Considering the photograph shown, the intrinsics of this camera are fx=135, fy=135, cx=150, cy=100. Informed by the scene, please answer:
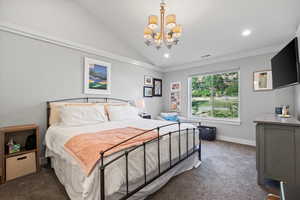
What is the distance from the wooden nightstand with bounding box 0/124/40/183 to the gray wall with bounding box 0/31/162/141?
0.27 meters

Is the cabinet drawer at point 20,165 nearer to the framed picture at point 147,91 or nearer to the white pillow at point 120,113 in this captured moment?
the white pillow at point 120,113

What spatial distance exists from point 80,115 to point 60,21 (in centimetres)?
206

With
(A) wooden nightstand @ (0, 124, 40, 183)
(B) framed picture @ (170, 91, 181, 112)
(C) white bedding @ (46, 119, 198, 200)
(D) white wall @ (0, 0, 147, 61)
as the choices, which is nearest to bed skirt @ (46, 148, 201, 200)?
(C) white bedding @ (46, 119, 198, 200)

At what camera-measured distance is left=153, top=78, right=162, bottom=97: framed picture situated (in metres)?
5.14

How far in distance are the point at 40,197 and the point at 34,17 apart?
299cm

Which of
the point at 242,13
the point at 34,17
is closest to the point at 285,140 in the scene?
the point at 242,13

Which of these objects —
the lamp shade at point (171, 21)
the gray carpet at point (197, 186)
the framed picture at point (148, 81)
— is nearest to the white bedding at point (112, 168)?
the gray carpet at point (197, 186)

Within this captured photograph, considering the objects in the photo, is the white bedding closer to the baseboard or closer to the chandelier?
the chandelier

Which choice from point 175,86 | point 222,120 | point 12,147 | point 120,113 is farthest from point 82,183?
point 175,86

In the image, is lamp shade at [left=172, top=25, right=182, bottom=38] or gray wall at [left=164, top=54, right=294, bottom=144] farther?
gray wall at [left=164, top=54, right=294, bottom=144]

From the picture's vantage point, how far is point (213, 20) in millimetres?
2820

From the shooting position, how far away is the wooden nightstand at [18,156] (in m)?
1.97

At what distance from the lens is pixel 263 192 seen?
1751 mm

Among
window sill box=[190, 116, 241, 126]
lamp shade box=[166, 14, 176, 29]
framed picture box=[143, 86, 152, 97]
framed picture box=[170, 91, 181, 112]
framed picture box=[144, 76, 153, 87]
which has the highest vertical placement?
lamp shade box=[166, 14, 176, 29]
